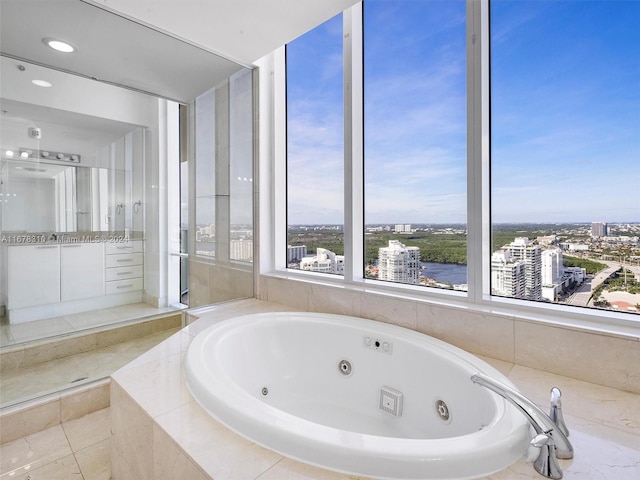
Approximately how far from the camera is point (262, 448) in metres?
0.86

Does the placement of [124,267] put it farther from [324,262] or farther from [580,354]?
[580,354]

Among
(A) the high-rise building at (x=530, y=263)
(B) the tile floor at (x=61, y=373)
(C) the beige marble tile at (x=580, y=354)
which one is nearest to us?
(C) the beige marble tile at (x=580, y=354)

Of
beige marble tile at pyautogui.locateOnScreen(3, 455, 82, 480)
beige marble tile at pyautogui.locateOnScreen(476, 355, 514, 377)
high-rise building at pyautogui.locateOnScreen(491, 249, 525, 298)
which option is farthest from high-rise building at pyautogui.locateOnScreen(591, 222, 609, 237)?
beige marble tile at pyautogui.locateOnScreen(3, 455, 82, 480)

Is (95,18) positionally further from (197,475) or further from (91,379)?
(197,475)

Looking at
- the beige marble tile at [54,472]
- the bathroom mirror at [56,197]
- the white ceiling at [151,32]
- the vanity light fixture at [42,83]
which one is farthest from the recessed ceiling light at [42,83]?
the beige marble tile at [54,472]

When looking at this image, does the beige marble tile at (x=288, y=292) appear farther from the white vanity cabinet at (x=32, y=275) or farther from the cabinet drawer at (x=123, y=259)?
the white vanity cabinet at (x=32, y=275)

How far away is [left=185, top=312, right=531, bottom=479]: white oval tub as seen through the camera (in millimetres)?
765

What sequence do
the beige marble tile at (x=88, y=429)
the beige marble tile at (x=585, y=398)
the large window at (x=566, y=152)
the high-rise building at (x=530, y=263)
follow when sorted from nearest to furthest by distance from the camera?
the beige marble tile at (x=585, y=398)
the large window at (x=566, y=152)
the high-rise building at (x=530, y=263)
the beige marble tile at (x=88, y=429)

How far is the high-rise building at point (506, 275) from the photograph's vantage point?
1579 mm

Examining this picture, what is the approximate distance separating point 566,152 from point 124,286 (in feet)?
10.3

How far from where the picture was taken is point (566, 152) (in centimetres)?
142

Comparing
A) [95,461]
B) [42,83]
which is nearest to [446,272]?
[95,461]

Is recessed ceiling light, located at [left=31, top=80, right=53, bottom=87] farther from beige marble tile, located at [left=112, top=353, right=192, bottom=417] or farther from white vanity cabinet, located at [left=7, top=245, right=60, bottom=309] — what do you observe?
beige marble tile, located at [left=112, top=353, right=192, bottom=417]

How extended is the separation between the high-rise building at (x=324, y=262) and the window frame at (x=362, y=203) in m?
0.07
